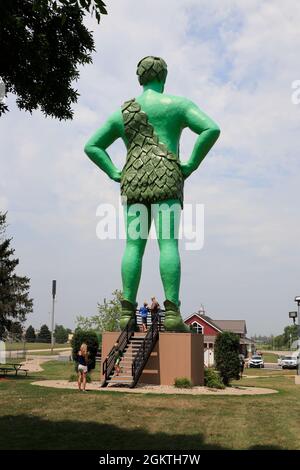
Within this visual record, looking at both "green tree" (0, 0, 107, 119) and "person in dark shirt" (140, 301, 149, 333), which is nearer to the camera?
"green tree" (0, 0, 107, 119)

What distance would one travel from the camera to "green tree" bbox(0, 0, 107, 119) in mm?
7531

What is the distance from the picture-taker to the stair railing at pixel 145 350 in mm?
15574

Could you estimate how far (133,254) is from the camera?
1747 cm

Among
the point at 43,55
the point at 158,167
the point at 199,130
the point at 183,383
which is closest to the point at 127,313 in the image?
the point at 183,383

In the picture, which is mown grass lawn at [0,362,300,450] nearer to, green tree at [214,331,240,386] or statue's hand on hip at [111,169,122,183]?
green tree at [214,331,240,386]

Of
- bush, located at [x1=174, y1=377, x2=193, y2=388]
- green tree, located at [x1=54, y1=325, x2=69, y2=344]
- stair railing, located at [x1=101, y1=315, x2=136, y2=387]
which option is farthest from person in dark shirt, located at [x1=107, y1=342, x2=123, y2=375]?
green tree, located at [x1=54, y1=325, x2=69, y2=344]

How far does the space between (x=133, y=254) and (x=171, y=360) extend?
356 cm

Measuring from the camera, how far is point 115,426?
9680 mm

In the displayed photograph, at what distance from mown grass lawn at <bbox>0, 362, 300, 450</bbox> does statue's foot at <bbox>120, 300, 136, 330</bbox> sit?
3771 mm

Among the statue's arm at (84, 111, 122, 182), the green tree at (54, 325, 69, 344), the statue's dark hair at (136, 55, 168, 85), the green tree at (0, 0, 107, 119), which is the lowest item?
the green tree at (54, 325, 69, 344)

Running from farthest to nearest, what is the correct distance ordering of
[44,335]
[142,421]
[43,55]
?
1. [44,335]
2. [142,421]
3. [43,55]

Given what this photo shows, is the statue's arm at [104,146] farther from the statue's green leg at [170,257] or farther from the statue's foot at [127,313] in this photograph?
the statue's foot at [127,313]

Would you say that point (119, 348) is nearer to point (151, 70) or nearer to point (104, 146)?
point (104, 146)

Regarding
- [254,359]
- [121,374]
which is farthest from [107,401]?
[254,359]
